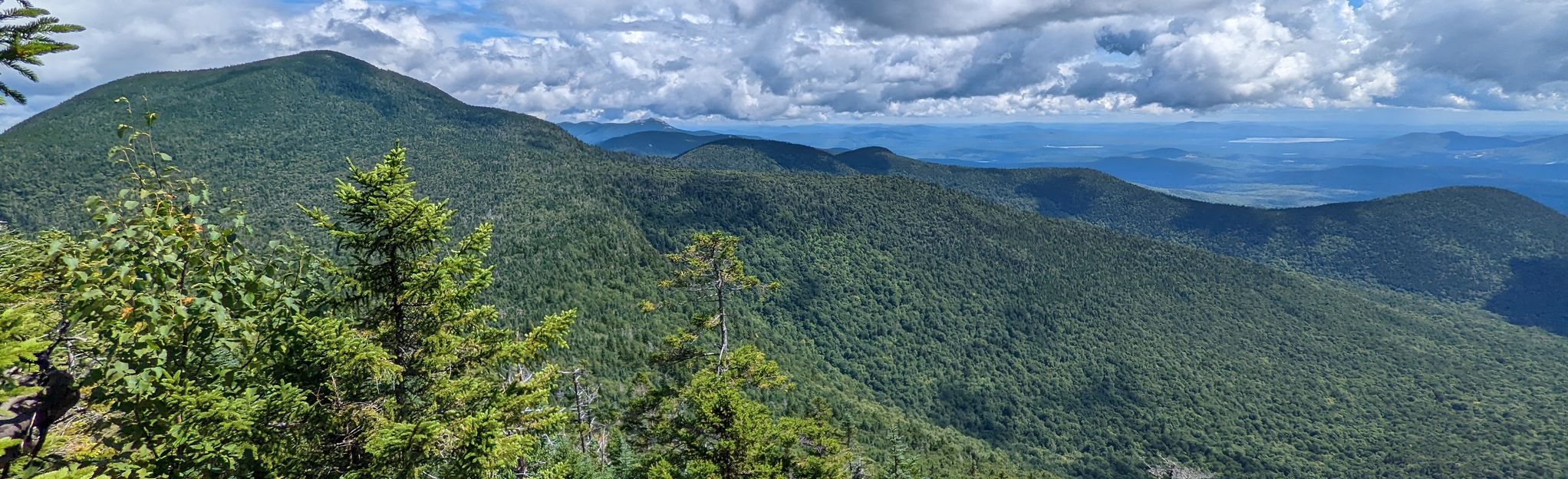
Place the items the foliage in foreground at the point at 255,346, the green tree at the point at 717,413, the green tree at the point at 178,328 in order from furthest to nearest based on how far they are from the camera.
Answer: the green tree at the point at 717,413
the foliage in foreground at the point at 255,346
the green tree at the point at 178,328

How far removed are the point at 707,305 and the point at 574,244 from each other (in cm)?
4047

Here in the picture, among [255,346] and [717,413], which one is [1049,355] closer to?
[717,413]

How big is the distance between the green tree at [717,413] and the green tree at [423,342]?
26.3ft

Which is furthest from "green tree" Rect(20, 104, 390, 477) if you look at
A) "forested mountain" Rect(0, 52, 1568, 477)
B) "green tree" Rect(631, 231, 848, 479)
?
"forested mountain" Rect(0, 52, 1568, 477)

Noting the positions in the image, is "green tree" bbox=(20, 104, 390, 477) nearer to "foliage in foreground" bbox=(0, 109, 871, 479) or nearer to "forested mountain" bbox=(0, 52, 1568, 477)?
"foliage in foreground" bbox=(0, 109, 871, 479)

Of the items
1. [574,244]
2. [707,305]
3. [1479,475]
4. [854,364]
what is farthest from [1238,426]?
[574,244]

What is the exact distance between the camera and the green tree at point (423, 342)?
9.06 metres

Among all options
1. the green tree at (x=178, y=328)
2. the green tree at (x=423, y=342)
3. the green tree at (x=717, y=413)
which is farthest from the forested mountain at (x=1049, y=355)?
the green tree at (x=178, y=328)

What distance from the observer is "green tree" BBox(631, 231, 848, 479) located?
18.0 metres

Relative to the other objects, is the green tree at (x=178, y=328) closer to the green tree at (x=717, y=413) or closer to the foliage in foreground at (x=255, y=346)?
the foliage in foreground at (x=255, y=346)

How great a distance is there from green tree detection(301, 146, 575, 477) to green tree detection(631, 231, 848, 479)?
800 cm

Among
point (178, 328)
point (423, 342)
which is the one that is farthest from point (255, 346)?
point (423, 342)

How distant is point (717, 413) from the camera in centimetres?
1814

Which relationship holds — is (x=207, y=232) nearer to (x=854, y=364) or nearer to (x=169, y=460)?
(x=169, y=460)
